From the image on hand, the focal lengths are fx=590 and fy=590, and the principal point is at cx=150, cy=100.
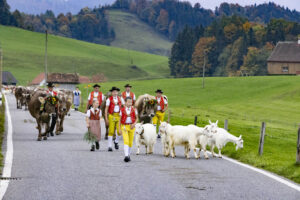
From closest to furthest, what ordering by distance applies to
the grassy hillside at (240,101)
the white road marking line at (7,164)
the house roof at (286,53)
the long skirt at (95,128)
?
the white road marking line at (7,164) < the long skirt at (95,128) < the grassy hillside at (240,101) < the house roof at (286,53)

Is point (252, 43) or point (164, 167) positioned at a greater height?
point (252, 43)

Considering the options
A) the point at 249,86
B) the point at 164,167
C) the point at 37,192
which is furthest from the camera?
the point at 249,86

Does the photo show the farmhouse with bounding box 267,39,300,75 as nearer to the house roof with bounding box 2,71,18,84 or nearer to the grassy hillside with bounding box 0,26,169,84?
the grassy hillside with bounding box 0,26,169,84

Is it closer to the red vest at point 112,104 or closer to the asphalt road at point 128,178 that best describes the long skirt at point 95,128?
the asphalt road at point 128,178

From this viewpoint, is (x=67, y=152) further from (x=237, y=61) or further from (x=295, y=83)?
(x=237, y=61)

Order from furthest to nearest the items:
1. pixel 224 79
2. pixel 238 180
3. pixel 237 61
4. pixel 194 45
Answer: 1. pixel 194 45
2. pixel 237 61
3. pixel 224 79
4. pixel 238 180

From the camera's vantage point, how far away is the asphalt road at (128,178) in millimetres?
9875

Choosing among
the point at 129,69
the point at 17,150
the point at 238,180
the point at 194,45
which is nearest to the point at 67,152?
the point at 17,150

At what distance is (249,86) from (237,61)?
113 ft

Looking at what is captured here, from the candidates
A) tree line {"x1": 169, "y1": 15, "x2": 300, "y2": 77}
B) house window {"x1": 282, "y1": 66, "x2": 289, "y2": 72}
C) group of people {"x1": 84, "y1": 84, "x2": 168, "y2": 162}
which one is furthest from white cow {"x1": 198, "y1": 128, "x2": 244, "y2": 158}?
house window {"x1": 282, "y1": 66, "x2": 289, "y2": 72}

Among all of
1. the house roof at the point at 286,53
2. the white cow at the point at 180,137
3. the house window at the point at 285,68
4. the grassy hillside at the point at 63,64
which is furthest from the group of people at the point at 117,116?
the grassy hillside at the point at 63,64

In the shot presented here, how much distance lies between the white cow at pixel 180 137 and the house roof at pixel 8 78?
137 metres

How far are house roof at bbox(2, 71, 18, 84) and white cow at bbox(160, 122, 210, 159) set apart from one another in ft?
448

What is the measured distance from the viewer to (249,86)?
3652 inches
